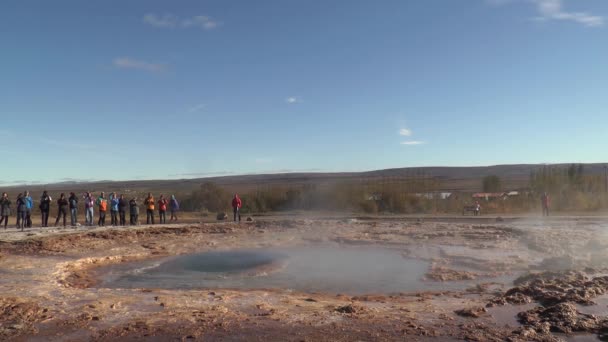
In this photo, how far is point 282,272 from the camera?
34.9 ft

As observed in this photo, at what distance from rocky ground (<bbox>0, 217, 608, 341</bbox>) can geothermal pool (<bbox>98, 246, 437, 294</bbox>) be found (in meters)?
0.55

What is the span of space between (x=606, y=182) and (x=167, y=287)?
32087 millimetres

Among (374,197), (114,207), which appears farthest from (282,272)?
(374,197)

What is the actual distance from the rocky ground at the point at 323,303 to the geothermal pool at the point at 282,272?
1.80 ft

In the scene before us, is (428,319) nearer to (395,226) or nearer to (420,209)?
(395,226)

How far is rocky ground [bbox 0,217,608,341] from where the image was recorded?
579cm

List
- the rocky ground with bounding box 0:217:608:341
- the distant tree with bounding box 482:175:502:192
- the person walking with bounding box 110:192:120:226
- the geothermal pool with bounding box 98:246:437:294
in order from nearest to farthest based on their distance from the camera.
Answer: the rocky ground with bounding box 0:217:608:341 < the geothermal pool with bounding box 98:246:437:294 < the person walking with bounding box 110:192:120:226 < the distant tree with bounding box 482:175:502:192

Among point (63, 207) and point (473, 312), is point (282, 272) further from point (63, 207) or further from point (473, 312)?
point (63, 207)

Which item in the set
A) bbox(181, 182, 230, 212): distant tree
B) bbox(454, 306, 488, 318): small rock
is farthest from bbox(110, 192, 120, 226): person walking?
bbox(454, 306, 488, 318): small rock

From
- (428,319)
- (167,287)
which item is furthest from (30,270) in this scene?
(428,319)

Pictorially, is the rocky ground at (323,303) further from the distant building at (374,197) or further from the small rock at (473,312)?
the distant building at (374,197)

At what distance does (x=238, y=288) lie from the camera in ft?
29.1

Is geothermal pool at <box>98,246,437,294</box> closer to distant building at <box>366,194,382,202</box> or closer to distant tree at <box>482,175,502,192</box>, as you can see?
distant building at <box>366,194,382,202</box>

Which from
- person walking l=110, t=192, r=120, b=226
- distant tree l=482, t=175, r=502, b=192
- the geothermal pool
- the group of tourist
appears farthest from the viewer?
Result: distant tree l=482, t=175, r=502, b=192
